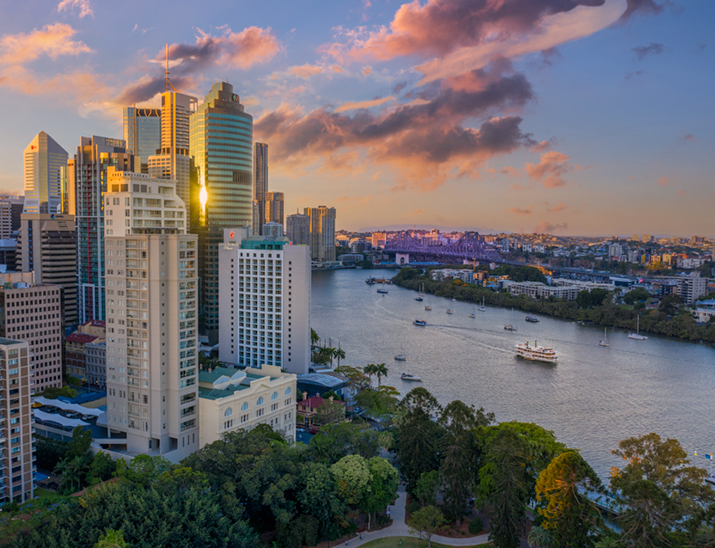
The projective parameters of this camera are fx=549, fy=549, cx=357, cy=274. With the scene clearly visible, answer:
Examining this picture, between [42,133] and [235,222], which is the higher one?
[42,133]

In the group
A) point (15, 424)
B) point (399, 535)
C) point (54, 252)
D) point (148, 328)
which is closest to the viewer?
point (399, 535)

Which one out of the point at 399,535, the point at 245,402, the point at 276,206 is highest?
the point at 276,206

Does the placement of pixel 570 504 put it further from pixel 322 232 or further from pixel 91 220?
pixel 322 232

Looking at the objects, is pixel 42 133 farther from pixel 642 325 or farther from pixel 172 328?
pixel 642 325

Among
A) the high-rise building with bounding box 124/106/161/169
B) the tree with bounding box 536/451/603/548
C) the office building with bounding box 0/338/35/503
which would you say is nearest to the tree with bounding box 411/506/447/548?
the tree with bounding box 536/451/603/548

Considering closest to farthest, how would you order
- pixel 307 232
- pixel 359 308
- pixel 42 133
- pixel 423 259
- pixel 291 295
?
pixel 291 295 → pixel 359 308 → pixel 42 133 → pixel 307 232 → pixel 423 259

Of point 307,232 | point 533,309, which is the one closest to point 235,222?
point 533,309

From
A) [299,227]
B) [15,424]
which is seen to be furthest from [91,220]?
[299,227]
